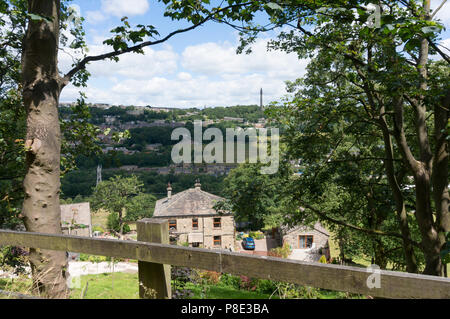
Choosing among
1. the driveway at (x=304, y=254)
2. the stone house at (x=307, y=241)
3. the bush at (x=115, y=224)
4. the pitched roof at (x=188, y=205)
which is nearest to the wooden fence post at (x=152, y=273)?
the driveway at (x=304, y=254)

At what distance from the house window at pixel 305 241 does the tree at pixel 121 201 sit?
2119 cm

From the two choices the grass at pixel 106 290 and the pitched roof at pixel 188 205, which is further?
the pitched roof at pixel 188 205

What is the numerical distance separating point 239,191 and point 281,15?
3368mm

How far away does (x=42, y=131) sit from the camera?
3.08 m

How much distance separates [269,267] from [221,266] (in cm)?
27

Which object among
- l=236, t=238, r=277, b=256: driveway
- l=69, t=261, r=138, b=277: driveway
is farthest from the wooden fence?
l=236, t=238, r=277, b=256: driveway

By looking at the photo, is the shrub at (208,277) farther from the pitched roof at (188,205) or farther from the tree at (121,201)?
the tree at (121,201)

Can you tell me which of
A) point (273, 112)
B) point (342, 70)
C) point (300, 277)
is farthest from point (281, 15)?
point (300, 277)

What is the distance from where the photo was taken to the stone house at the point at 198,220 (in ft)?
92.8

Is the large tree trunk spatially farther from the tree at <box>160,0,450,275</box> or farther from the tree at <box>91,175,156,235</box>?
the tree at <box>91,175,156,235</box>

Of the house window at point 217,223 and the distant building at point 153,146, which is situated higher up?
the distant building at point 153,146

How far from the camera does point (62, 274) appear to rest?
3.01m
